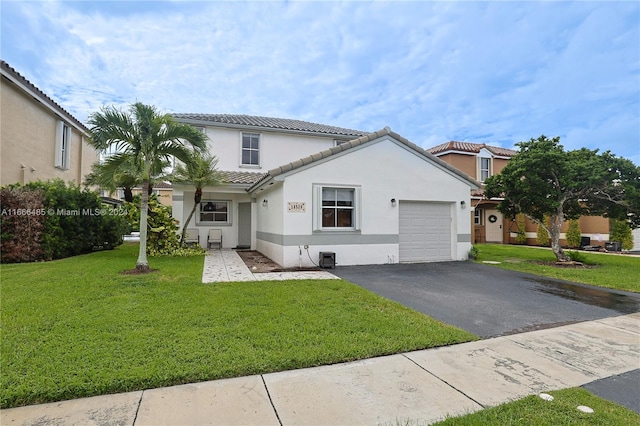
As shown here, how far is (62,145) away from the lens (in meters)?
17.2

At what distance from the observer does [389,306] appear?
20.2 feet

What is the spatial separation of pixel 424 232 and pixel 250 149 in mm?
10506

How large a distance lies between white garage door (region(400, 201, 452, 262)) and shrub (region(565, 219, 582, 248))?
1093 centimetres

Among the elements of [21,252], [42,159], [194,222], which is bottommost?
[21,252]

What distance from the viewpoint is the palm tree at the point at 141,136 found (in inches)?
352

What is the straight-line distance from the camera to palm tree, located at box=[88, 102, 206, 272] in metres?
8.93

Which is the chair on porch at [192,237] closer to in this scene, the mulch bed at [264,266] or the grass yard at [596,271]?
the mulch bed at [264,266]

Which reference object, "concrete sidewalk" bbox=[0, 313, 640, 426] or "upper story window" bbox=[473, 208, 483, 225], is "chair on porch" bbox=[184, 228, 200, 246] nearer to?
"concrete sidewalk" bbox=[0, 313, 640, 426]

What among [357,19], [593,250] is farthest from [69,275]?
[593,250]

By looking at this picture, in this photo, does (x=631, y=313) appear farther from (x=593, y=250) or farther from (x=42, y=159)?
(x=42, y=159)

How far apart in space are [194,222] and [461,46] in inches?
587

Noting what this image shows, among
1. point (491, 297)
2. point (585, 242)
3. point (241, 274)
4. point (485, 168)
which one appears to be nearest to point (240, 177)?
point (241, 274)

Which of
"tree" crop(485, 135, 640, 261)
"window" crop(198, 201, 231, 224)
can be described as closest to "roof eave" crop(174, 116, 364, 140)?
"window" crop(198, 201, 231, 224)

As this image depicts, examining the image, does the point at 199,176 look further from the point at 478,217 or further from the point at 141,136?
the point at 478,217
